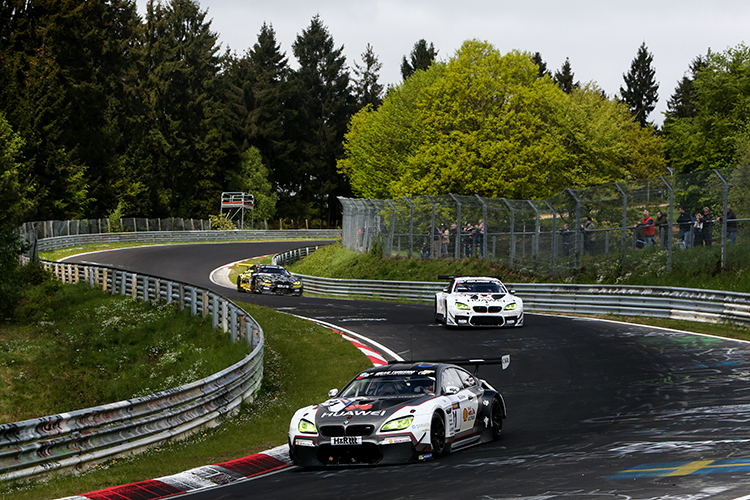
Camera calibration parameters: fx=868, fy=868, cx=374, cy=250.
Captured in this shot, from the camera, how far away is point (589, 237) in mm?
28203

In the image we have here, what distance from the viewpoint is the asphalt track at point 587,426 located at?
7.66m

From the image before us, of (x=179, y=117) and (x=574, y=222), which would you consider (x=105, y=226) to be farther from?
(x=574, y=222)

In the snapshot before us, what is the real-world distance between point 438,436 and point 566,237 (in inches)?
802

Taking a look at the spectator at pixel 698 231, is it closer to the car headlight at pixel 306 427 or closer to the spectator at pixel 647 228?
the spectator at pixel 647 228

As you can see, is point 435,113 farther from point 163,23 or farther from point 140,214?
point 163,23

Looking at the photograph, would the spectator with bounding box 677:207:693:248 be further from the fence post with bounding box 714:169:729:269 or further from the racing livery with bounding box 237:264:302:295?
the racing livery with bounding box 237:264:302:295

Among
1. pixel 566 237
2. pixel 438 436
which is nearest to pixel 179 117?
pixel 566 237

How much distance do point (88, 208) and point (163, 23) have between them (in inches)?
1239

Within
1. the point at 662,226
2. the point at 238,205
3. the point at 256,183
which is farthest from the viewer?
the point at 256,183

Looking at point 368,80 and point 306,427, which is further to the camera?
point 368,80

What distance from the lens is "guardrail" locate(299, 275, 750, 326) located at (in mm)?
21188

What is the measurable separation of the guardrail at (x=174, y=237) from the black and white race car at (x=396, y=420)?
2066 inches

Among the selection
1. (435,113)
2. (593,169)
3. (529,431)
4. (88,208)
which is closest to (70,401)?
(529,431)

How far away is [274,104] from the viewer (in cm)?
10706
